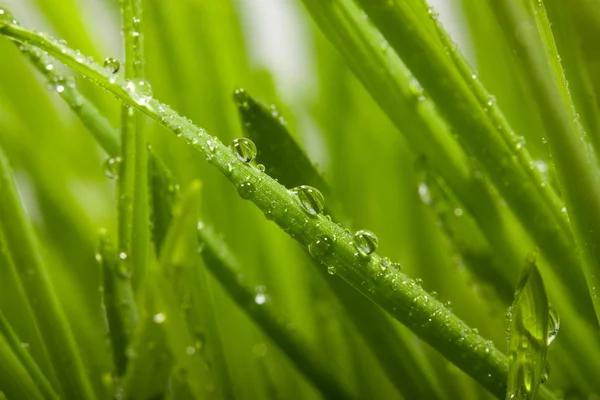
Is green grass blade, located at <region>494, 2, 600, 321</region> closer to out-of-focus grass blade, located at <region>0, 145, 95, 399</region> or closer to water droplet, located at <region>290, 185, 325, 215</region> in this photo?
water droplet, located at <region>290, 185, 325, 215</region>

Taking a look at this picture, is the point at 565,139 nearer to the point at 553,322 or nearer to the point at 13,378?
the point at 553,322

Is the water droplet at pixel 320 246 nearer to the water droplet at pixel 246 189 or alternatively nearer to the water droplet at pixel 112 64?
the water droplet at pixel 246 189

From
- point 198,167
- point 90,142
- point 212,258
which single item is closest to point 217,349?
point 212,258

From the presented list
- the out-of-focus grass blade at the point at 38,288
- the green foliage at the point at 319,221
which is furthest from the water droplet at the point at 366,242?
the out-of-focus grass blade at the point at 38,288

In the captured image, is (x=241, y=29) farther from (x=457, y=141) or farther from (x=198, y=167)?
(x=457, y=141)

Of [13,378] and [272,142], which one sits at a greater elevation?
[272,142]

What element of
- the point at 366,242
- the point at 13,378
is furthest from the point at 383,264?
the point at 13,378

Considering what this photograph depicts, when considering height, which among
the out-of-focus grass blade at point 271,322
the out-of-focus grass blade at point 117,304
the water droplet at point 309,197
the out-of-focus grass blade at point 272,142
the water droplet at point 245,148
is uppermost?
the out-of-focus grass blade at point 272,142
